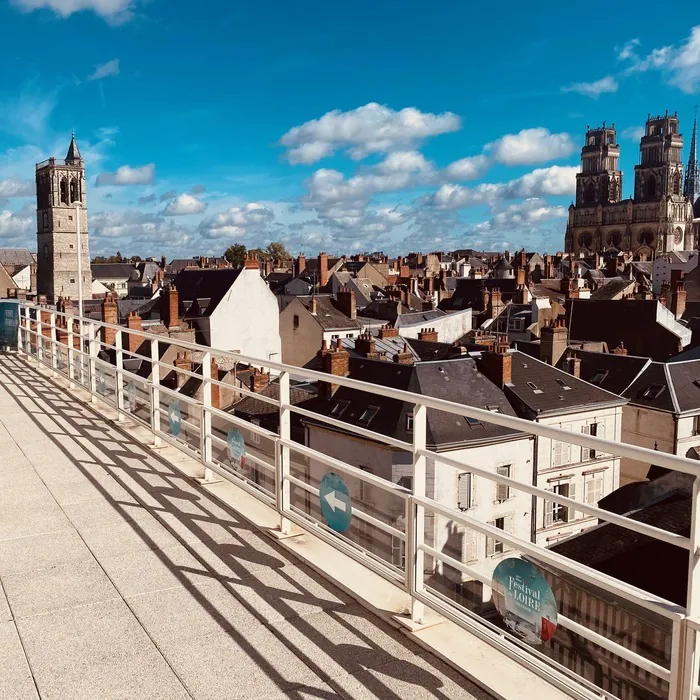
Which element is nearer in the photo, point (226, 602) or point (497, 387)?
point (226, 602)

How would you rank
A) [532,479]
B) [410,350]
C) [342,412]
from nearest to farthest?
1. [532,479]
2. [342,412]
3. [410,350]

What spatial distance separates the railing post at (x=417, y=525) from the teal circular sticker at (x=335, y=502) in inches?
26.4

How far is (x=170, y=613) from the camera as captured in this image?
13.7 ft

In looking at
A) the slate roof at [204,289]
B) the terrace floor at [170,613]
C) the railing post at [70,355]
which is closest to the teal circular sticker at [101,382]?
the railing post at [70,355]

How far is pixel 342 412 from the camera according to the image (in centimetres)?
2431

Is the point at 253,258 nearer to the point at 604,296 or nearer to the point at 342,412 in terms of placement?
the point at 342,412

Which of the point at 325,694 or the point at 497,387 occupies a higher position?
the point at 325,694

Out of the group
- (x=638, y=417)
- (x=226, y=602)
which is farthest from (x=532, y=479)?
(x=226, y=602)

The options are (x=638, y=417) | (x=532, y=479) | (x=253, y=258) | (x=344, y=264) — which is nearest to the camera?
(x=532, y=479)

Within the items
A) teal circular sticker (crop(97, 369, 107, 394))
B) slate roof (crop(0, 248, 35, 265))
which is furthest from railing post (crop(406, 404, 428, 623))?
slate roof (crop(0, 248, 35, 265))

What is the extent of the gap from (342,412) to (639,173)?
175 metres

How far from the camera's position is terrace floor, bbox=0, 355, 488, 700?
348cm

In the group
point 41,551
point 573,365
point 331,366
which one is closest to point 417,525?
point 41,551

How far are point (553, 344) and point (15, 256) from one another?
378 ft
